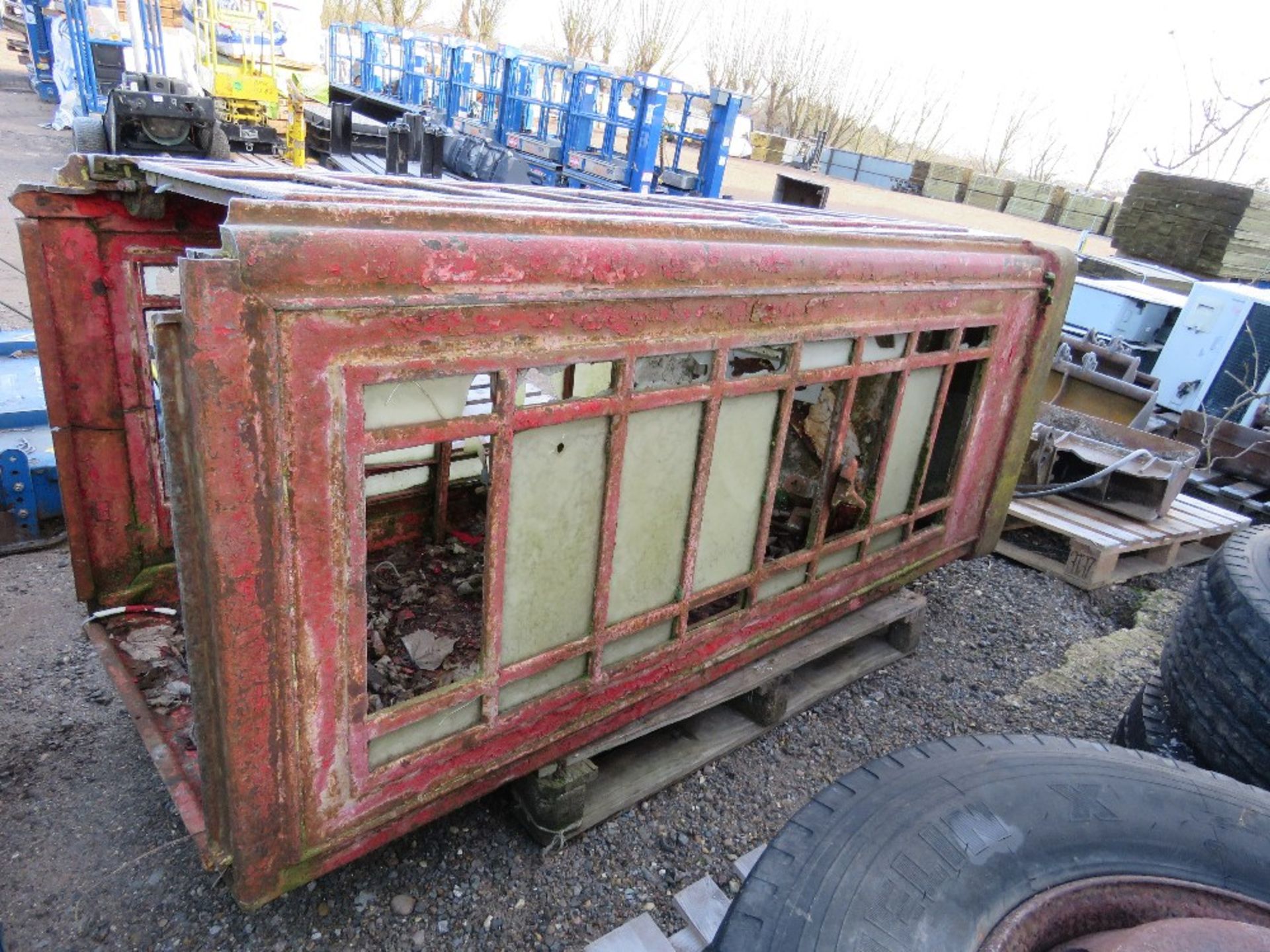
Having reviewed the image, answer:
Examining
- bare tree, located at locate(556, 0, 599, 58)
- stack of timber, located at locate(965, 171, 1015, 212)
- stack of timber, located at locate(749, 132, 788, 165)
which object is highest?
bare tree, located at locate(556, 0, 599, 58)

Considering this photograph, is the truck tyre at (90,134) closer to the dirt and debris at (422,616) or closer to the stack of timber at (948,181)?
the dirt and debris at (422,616)

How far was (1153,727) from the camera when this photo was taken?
3.00 m

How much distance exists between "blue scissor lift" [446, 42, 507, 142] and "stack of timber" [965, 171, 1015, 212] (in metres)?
15.3

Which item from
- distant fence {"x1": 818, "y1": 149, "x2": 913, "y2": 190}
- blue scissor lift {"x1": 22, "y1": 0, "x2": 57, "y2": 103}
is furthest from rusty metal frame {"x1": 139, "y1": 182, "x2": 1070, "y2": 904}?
distant fence {"x1": 818, "y1": 149, "x2": 913, "y2": 190}

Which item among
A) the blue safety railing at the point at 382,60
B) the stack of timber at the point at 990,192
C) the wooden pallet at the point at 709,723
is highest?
the blue safety railing at the point at 382,60

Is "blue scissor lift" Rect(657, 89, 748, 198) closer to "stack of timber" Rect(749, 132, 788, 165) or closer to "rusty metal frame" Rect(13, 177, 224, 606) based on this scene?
"rusty metal frame" Rect(13, 177, 224, 606)

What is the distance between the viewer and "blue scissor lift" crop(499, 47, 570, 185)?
42.9 ft

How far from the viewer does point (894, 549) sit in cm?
345

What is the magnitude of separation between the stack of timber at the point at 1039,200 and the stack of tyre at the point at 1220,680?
75.7 feet

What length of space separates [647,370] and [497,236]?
1406mm

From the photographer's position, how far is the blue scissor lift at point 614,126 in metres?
11.5

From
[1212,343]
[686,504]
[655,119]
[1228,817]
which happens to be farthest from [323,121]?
[1228,817]

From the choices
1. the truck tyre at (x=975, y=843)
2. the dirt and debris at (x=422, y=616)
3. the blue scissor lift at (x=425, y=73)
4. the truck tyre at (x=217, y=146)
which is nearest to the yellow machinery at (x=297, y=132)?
the truck tyre at (x=217, y=146)

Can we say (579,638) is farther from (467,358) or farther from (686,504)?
(467,358)
